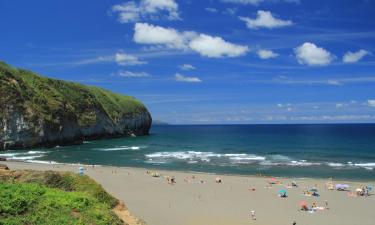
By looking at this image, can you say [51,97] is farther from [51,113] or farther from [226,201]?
[226,201]

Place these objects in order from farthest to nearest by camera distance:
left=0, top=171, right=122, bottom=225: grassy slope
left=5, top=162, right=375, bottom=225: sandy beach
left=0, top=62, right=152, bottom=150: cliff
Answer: left=0, top=62, right=152, bottom=150: cliff
left=5, top=162, right=375, bottom=225: sandy beach
left=0, top=171, right=122, bottom=225: grassy slope

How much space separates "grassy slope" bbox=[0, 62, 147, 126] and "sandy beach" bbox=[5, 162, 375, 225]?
39.6 m

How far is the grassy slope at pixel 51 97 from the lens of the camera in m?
76.2

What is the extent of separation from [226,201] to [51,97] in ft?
223

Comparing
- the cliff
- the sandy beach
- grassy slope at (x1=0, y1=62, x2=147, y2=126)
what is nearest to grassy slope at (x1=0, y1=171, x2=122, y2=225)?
the sandy beach

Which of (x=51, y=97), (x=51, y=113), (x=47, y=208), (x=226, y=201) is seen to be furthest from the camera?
(x=51, y=97)

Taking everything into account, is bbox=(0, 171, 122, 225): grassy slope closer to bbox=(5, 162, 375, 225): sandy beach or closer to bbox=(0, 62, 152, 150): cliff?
bbox=(5, 162, 375, 225): sandy beach

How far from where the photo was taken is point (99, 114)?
4262 inches

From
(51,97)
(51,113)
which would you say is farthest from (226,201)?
(51,97)

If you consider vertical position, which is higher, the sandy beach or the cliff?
the cliff

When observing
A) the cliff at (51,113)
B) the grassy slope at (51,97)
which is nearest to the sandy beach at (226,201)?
the cliff at (51,113)

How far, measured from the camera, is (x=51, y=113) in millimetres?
→ 83875

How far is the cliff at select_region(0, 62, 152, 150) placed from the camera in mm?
73438

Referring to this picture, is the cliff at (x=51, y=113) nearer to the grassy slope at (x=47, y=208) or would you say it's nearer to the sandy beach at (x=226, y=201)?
the sandy beach at (x=226, y=201)
